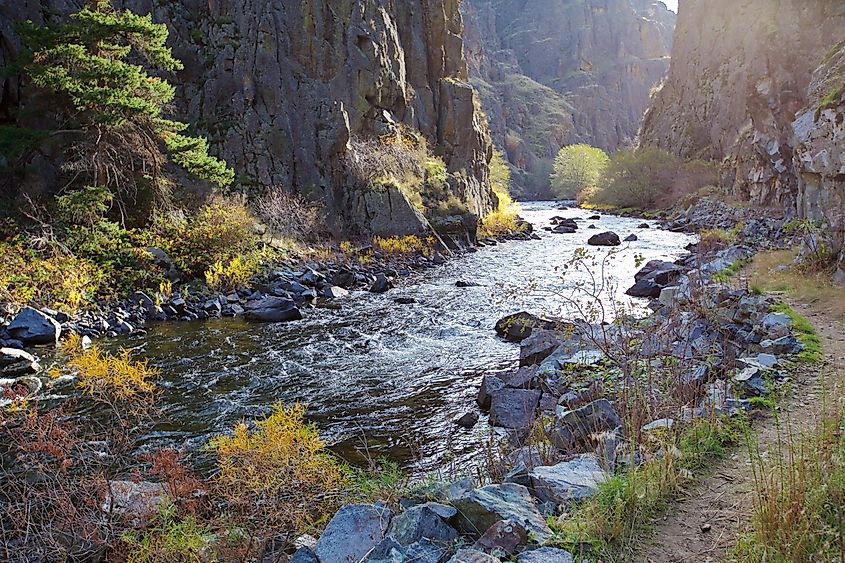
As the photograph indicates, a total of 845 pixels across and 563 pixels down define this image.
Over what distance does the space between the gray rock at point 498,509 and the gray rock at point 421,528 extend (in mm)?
191

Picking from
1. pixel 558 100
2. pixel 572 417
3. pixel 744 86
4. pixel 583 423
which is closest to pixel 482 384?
pixel 572 417

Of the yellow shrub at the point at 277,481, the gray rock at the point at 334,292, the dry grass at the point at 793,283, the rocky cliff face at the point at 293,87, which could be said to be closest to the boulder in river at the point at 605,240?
the rocky cliff face at the point at 293,87

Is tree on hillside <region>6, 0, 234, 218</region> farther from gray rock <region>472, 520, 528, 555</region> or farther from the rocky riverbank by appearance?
gray rock <region>472, 520, 528, 555</region>

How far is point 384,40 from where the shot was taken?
39438 millimetres

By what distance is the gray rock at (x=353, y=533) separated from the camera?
5.23 metres

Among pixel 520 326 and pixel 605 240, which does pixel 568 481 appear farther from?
pixel 605 240

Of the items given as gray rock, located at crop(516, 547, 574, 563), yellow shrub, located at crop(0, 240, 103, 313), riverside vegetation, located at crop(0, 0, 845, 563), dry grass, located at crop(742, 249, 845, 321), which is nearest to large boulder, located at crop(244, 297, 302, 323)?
riverside vegetation, located at crop(0, 0, 845, 563)

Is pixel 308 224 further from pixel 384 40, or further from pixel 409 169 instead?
pixel 384 40

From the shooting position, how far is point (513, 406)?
404 inches

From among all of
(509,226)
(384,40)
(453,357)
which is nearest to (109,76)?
(453,357)

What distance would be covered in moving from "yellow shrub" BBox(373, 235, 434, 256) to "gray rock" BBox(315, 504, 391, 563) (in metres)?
26.1

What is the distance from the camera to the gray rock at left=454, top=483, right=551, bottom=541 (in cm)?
472

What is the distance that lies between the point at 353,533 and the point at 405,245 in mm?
27490

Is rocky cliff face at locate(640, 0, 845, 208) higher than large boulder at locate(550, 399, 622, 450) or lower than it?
higher
